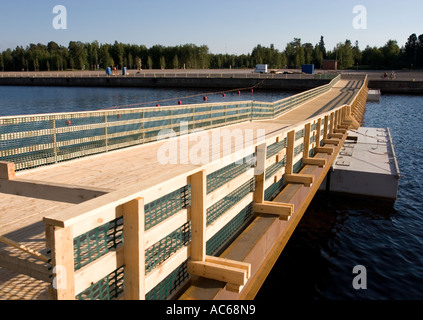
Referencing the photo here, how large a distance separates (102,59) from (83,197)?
176m

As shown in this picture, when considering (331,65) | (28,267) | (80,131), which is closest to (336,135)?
(80,131)

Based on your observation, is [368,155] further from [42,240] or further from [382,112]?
[382,112]

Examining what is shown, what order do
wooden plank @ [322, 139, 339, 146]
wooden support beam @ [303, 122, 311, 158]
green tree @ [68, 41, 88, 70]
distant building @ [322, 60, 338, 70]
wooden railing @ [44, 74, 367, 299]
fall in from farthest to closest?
green tree @ [68, 41, 88, 70], distant building @ [322, 60, 338, 70], wooden plank @ [322, 139, 339, 146], wooden support beam @ [303, 122, 311, 158], wooden railing @ [44, 74, 367, 299]

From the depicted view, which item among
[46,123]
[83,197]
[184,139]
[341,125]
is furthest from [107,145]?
[341,125]

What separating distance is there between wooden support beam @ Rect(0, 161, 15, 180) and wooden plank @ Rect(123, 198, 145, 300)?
2.58 m

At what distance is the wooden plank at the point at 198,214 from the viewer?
4.55 meters

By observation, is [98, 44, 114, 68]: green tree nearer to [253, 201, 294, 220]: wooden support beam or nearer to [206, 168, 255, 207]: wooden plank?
A: [253, 201, 294, 220]: wooden support beam

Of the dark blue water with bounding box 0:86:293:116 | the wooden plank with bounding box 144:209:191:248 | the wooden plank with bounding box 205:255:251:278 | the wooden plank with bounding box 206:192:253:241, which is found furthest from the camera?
the dark blue water with bounding box 0:86:293:116

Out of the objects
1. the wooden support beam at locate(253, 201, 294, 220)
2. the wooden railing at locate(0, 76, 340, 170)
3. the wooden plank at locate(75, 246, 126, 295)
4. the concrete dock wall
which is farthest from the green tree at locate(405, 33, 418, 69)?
the wooden plank at locate(75, 246, 126, 295)

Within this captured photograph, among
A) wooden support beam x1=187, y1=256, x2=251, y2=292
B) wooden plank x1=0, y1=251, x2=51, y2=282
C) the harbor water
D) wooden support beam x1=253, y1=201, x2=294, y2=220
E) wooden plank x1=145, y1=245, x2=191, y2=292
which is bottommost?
the harbor water

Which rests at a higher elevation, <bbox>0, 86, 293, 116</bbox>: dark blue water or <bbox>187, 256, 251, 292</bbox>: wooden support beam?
<bbox>0, 86, 293, 116</bbox>: dark blue water

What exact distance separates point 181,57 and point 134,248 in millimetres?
184892

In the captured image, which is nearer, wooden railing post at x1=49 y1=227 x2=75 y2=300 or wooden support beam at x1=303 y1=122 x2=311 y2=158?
wooden railing post at x1=49 y1=227 x2=75 y2=300

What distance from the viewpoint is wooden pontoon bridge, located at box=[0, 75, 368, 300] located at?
3275mm
